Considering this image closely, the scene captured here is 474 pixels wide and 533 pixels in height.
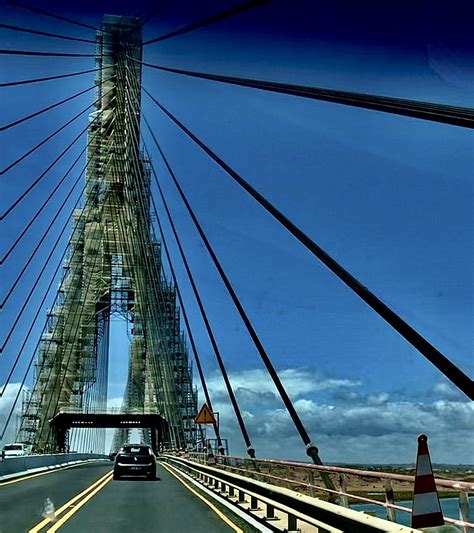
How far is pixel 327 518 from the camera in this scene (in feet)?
35.5

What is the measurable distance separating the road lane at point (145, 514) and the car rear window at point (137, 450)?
304 inches

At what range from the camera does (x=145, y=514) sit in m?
17.5

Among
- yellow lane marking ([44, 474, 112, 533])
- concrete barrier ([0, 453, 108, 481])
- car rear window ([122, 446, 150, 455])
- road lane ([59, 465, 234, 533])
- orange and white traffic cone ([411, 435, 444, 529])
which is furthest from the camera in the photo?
car rear window ([122, 446, 150, 455])

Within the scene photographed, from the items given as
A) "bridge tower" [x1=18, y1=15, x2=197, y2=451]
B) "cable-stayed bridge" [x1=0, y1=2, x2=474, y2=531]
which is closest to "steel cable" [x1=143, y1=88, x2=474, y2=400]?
"cable-stayed bridge" [x1=0, y1=2, x2=474, y2=531]

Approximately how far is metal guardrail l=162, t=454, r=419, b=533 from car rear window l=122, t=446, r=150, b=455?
9.00 meters

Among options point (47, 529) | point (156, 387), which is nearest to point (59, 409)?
point (156, 387)

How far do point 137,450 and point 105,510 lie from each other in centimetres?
1591

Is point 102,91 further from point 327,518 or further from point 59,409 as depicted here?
point 327,518

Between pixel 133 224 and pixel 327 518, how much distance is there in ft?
164

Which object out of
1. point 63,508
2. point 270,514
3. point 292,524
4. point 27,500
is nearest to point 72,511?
point 63,508

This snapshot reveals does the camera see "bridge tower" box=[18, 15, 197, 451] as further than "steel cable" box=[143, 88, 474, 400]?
Yes

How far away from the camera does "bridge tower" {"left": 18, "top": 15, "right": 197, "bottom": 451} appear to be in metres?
55.2

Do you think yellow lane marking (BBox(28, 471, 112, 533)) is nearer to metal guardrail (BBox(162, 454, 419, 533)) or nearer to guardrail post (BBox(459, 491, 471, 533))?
metal guardrail (BBox(162, 454, 419, 533))

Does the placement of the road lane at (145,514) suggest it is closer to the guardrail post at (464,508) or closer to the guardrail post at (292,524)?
the guardrail post at (292,524)
